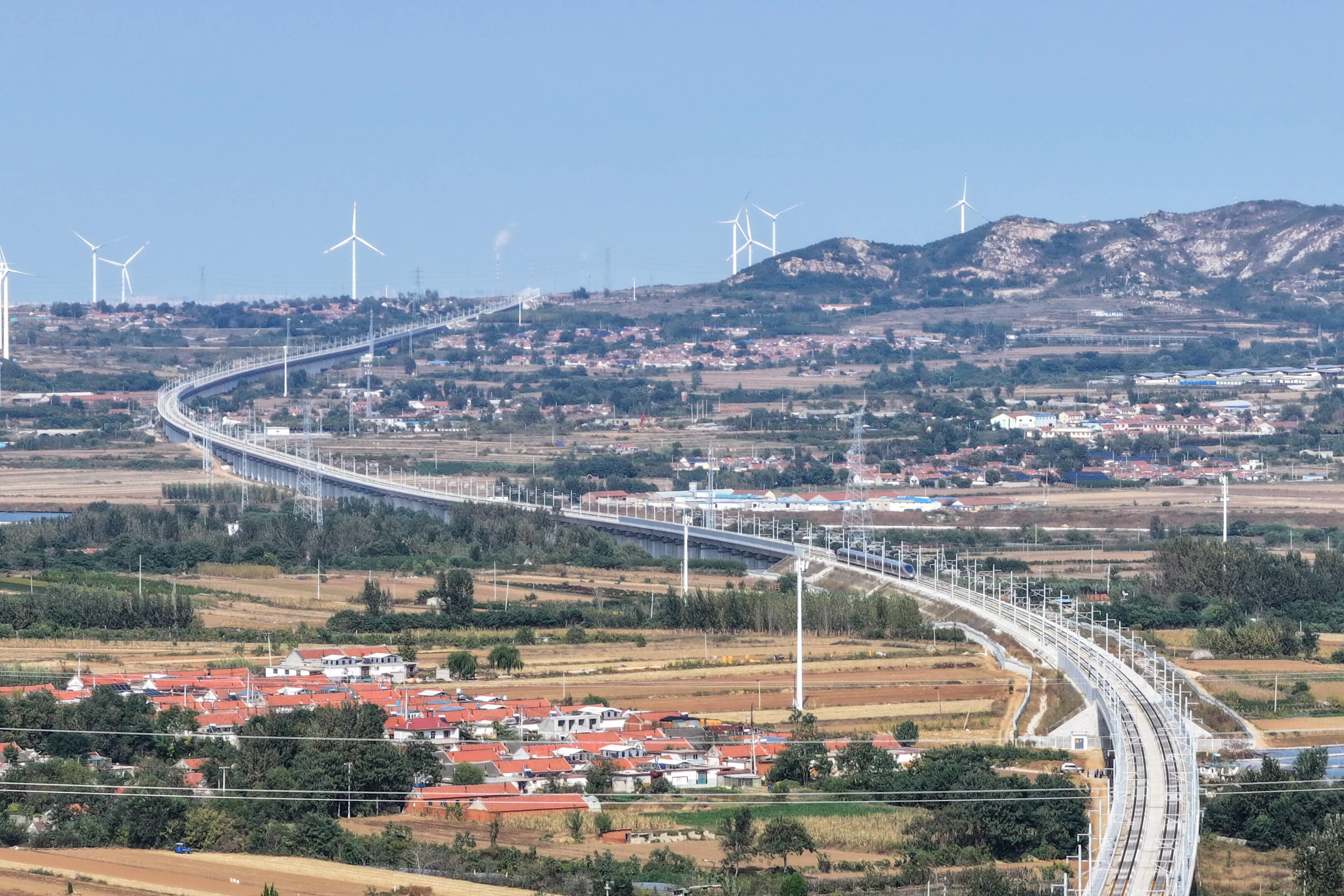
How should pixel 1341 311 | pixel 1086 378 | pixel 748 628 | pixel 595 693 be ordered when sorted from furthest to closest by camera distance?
pixel 1341 311 < pixel 1086 378 < pixel 748 628 < pixel 595 693

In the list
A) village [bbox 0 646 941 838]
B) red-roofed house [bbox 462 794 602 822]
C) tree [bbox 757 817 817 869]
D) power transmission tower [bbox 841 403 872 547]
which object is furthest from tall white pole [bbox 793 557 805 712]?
power transmission tower [bbox 841 403 872 547]

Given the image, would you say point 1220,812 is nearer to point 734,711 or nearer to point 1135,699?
point 1135,699

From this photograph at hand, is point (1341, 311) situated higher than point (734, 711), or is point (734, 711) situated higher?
point (1341, 311)

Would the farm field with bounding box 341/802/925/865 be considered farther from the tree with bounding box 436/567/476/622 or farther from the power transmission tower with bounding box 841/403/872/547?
the power transmission tower with bounding box 841/403/872/547

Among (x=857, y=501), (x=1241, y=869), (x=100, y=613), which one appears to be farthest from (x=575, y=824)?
(x=857, y=501)

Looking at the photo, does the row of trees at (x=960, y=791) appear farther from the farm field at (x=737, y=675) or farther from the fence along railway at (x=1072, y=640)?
the farm field at (x=737, y=675)

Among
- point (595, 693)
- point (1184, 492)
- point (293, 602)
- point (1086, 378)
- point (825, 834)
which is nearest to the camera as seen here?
point (825, 834)

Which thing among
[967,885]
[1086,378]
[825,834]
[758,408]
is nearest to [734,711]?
[825,834]

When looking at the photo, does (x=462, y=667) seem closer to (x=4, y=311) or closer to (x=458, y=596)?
(x=458, y=596)
